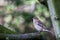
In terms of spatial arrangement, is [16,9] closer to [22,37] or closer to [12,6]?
[12,6]

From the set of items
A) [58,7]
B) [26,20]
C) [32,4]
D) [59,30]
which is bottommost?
[26,20]

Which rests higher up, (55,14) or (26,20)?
(55,14)

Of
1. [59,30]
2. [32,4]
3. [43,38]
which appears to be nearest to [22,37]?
[43,38]

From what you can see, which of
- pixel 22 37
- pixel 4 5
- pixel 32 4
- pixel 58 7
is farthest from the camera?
pixel 4 5

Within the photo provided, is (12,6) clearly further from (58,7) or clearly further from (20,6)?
(58,7)

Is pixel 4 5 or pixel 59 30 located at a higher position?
pixel 59 30

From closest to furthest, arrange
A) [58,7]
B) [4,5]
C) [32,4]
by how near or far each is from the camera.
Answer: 1. [58,7]
2. [32,4]
3. [4,5]

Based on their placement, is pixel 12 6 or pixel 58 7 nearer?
pixel 58 7

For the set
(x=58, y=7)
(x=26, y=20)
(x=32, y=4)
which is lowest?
(x=26, y=20)

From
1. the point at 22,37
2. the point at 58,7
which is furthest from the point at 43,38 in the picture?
the point at 58,7
